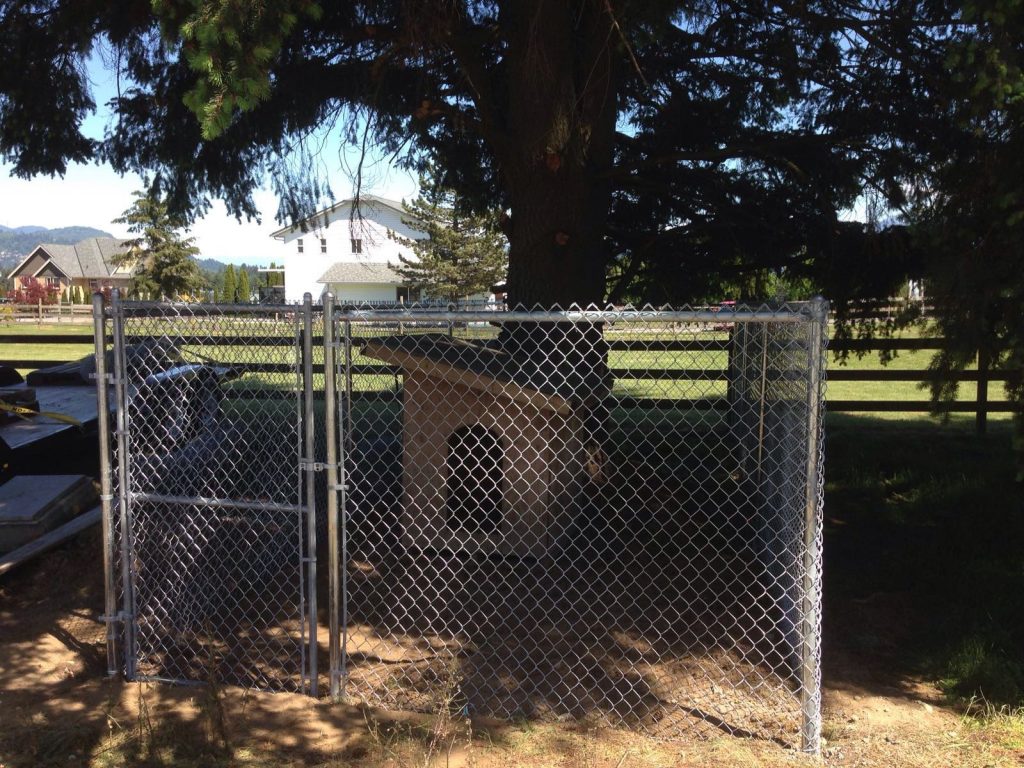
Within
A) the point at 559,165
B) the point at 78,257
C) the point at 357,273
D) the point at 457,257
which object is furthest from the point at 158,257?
the point at 559,165

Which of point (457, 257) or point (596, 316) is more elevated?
point (457, 257)

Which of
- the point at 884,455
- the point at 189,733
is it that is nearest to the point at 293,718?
the point at 189,733

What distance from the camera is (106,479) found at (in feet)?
14.1

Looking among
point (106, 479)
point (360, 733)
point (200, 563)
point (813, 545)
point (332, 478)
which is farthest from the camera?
point (200, 563)

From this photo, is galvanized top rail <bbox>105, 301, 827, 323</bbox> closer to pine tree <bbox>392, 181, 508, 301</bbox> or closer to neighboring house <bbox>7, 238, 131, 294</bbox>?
pine tree <bbox>392, 181, 508, 301</bbox>

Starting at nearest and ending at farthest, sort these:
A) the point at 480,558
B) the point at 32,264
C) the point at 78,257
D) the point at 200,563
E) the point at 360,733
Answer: the point at 360,733 < the point at 200,563 < the point at 480,558 < the point at 78,257 < the point at 32,264

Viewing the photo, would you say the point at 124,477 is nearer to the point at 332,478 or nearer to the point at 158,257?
the point at 332,478

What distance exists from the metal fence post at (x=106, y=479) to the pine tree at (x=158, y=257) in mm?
40060

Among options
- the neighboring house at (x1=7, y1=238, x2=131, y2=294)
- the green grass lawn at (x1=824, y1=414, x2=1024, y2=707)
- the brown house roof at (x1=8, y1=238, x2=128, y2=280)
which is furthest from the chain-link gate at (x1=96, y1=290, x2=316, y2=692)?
the brown house roof at (x1=8, y1=238, x2=128, y2=280)

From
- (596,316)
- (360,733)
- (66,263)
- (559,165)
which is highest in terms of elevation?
(66,263)

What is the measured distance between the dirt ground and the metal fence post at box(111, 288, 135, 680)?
8.1 inches

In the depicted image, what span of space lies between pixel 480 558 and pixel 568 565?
65 cm

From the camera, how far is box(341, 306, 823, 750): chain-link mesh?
4195 mm

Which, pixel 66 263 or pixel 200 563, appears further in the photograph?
pixel 66 263
